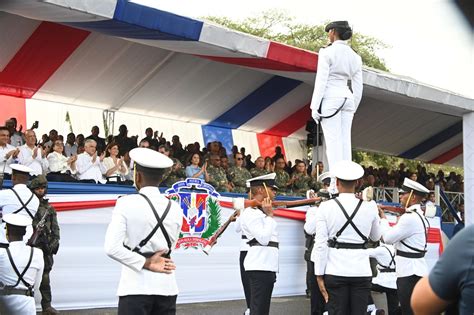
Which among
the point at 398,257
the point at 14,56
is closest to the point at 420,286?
the point at 398,257

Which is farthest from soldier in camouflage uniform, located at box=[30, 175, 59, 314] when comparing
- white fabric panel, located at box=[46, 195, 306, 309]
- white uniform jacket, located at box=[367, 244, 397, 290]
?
white uniform jacket, located at box=[367, 244, 397, 290]

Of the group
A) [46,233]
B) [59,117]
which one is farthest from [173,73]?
[46,233]

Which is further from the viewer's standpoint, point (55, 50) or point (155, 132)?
point (155, 132)

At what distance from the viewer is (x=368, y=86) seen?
41.6 feet

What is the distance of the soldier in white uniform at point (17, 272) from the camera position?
6117 mm

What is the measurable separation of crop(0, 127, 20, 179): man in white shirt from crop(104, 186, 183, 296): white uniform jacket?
5.19 m

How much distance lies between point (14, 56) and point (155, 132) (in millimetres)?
3122

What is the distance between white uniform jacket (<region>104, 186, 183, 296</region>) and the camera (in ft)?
14.6

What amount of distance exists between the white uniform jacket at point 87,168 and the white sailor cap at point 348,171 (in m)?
4.74

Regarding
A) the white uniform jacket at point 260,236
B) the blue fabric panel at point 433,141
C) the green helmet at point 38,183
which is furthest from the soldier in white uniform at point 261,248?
the blue fabric panel at point 433,141

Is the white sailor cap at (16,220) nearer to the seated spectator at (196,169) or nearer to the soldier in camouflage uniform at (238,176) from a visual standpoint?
the seated spectator at (196,169)

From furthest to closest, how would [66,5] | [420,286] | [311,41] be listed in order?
[311,41] → [66,5] → [420,286]

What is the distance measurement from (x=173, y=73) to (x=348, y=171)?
7.50 meters

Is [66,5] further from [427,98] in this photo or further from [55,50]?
[427,98]
